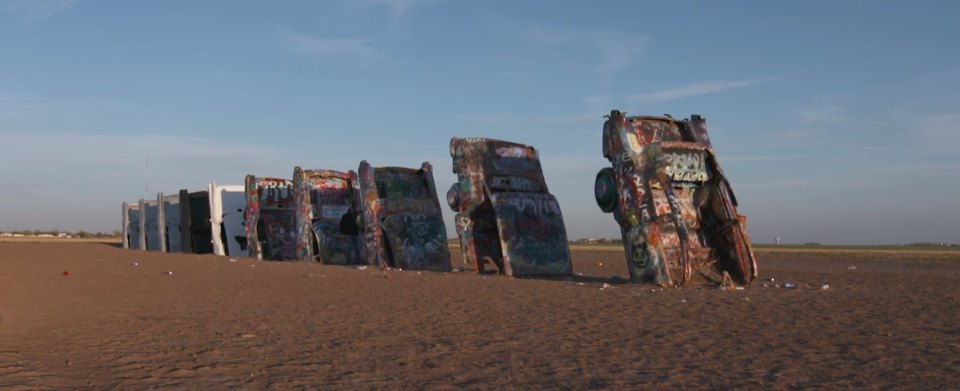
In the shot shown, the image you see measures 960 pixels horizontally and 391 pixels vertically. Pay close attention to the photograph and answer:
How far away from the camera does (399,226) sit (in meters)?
19.6

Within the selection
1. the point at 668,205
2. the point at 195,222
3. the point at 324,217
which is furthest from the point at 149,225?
the point at 668,205

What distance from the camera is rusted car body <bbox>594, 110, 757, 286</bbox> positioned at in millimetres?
13445

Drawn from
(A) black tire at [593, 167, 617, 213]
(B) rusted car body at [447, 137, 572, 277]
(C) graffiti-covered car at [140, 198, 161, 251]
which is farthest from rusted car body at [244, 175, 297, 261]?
(A) black tire at [593, 167, 617, 213]

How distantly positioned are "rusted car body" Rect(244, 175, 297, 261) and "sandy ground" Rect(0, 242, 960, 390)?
12102 mm

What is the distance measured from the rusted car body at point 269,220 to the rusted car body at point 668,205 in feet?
45.2

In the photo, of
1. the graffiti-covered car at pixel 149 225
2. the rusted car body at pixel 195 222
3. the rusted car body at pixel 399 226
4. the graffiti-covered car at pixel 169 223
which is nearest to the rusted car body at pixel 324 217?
the rusted car body at pixel 399 226

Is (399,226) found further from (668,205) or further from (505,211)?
(668,205)

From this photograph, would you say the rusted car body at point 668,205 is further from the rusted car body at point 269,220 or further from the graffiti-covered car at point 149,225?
the graffiti-covered car at point 149,225

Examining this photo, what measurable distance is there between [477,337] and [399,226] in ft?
39.7

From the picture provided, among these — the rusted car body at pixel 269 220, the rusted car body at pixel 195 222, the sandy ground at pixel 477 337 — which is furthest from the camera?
the rusted car body at pixel 195 222

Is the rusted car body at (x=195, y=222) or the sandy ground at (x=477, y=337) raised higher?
the rusted car body at (x=195, y=222)

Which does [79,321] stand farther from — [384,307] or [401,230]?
[401,230]

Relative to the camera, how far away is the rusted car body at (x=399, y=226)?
63.9 ft

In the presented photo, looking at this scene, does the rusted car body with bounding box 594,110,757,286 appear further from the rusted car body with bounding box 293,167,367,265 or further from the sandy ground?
the rusted car body with bounding box 293,167,367,265
